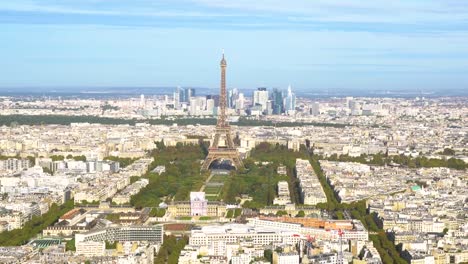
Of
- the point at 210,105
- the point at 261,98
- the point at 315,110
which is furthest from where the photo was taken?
the point at 261,98

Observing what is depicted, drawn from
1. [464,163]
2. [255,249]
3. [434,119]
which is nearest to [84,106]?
[434,119]

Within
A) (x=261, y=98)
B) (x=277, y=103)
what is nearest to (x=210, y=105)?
(x=277, y=103)

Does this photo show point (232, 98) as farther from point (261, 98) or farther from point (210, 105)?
point (210, 105)

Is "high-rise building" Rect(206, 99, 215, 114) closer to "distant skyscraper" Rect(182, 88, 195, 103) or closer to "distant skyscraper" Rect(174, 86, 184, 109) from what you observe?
"distant skyscraper" Rect(174, 86, 184, 109)

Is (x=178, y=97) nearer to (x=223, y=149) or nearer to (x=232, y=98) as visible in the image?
(x=232, y=98)

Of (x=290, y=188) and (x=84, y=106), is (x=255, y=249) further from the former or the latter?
(x=84, y=106)

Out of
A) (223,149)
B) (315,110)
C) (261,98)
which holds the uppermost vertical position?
(223,149)

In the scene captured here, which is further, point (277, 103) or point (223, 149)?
point (277, 103)

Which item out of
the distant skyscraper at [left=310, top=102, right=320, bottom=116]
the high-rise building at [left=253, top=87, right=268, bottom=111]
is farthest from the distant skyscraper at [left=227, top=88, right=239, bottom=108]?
the distant skyscraper at [left=310, top=102, right=320, bottom=116]

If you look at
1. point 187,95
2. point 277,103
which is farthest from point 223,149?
point 187,95

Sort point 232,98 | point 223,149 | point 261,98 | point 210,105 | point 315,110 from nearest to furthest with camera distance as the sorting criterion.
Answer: point 223,149, point 210,105, point 315,110, point 261,98, point 232,98

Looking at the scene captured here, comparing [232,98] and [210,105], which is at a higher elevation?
[232,98]
